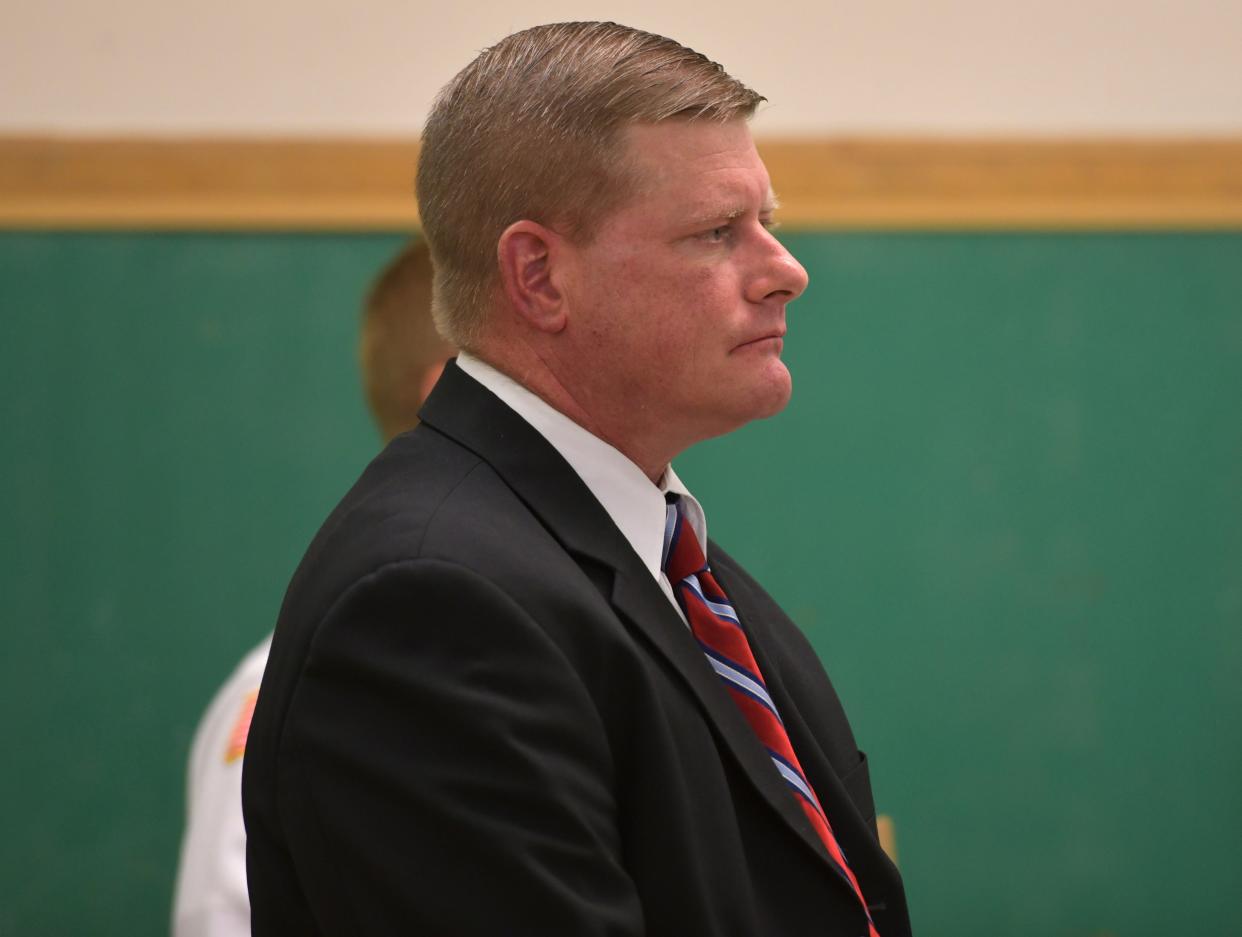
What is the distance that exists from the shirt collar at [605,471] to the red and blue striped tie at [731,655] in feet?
0.11

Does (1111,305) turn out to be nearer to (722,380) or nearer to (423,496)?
(722,380)

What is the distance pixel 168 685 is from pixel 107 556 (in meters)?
0.24

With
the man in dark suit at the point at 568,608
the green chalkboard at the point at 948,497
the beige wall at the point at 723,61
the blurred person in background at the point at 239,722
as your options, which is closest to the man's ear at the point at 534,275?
the man in dark suit at the point at 568,608

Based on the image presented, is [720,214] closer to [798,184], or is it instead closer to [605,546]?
[605,546]

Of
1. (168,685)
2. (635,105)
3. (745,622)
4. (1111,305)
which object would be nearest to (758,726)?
(745,622)

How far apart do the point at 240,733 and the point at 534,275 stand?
29.1 inches

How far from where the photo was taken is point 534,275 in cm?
109

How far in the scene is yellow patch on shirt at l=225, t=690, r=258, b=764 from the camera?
5.13 ft

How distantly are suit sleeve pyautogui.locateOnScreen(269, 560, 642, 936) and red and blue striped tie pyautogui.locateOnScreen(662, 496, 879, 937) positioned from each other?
19 cm

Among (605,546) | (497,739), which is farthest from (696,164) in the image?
(497,739)

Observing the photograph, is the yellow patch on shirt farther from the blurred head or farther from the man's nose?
the man's nose

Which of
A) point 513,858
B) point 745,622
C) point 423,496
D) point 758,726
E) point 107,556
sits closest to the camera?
point 513,858

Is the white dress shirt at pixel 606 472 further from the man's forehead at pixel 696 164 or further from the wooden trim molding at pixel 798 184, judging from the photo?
the wooden trim molding at pixel 798 184

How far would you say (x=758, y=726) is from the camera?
1063 mm
